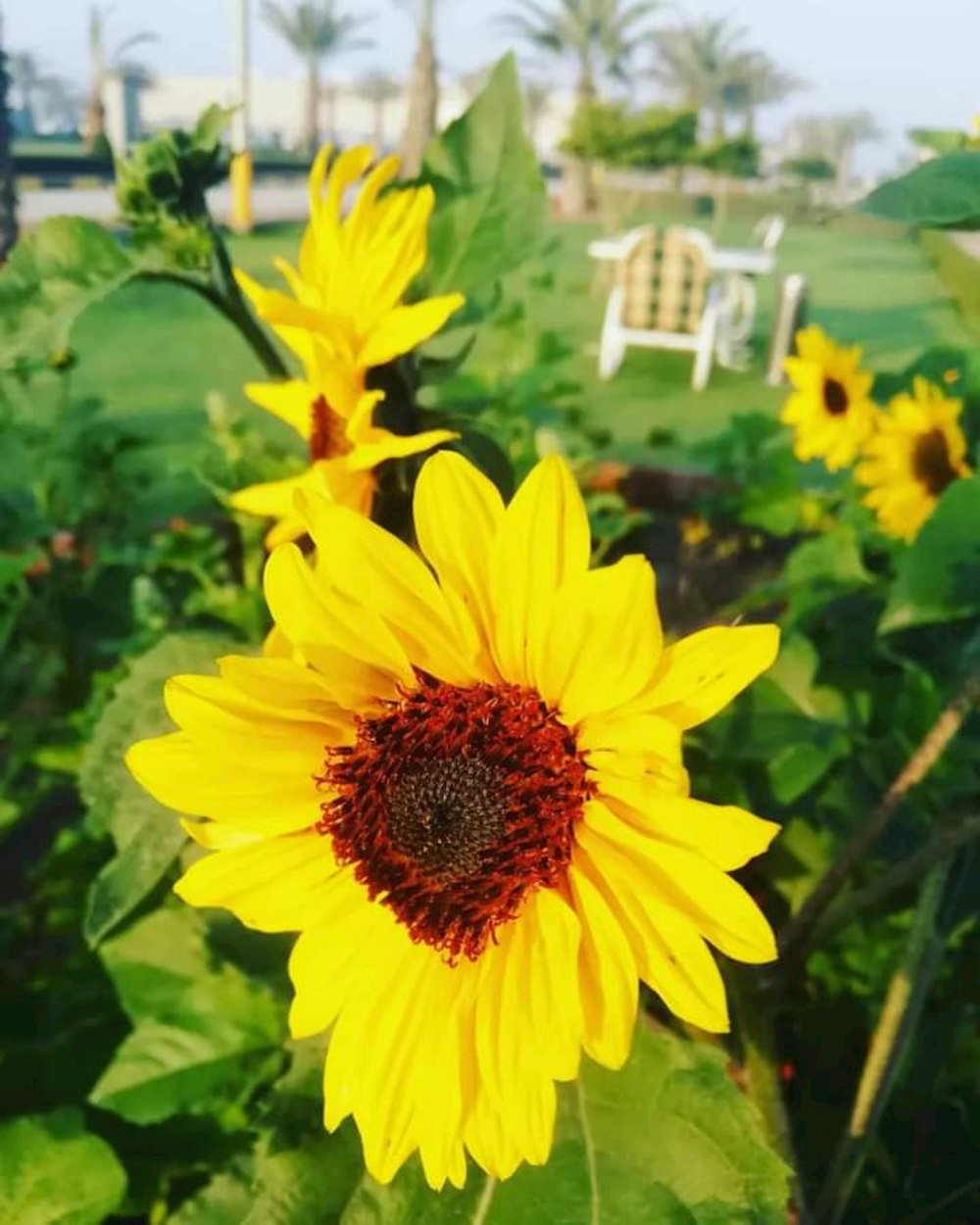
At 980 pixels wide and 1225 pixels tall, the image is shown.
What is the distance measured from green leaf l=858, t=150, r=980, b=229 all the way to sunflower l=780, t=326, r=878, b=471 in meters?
1.09

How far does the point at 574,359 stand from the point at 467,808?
4259 millimetres

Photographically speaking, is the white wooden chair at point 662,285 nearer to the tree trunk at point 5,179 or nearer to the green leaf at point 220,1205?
the tree trunk at point 5,179

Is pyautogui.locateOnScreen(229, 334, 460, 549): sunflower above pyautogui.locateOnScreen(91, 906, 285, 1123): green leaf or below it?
above

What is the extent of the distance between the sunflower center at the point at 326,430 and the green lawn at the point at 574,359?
97 cm

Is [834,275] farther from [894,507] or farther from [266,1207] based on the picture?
[266,1207]

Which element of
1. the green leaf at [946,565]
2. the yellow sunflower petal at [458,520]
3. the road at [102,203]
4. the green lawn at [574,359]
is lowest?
the road at [102,203]

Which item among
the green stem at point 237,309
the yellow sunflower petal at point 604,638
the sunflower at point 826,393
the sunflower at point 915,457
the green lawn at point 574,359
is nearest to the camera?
the yellow sunflower petal at point 604,638

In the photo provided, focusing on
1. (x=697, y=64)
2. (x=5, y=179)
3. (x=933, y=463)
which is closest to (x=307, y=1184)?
(x=933, y=463)

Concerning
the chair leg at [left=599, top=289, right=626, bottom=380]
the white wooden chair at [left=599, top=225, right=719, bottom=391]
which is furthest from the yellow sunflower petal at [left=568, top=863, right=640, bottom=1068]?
the white wooden chair at [left=599, top=225, right=719, bottom=391]

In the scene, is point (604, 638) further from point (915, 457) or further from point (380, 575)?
point (915, 457)

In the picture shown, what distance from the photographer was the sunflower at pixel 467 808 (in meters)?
0.42

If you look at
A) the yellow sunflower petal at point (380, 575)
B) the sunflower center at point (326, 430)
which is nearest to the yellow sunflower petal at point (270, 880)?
the yellow sunflower petal at point (380, 575)

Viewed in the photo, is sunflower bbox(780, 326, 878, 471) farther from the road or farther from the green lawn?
the road

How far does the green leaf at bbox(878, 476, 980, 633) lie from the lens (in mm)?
722
